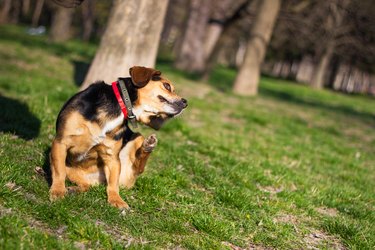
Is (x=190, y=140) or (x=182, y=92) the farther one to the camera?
(x=182, y=92)

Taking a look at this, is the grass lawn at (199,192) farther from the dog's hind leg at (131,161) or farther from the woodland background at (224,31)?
the woodland background at (224,31)

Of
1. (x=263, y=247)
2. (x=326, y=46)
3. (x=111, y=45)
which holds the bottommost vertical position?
(x=263, y=247)

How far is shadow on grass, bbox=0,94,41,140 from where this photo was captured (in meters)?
6.85

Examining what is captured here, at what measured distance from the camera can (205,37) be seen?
28.0 m

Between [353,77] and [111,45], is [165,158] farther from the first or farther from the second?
[353,77]

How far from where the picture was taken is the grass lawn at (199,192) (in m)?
4.30

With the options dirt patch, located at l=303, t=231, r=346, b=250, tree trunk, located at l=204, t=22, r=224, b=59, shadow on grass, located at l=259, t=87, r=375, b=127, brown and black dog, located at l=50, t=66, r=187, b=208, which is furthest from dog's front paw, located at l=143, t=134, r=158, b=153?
tree trunk, located at l=204, t=22, r=224, b=59

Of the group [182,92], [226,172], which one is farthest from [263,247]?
[182,92]

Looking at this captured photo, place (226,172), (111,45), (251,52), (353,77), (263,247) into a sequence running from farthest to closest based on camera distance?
(353,77) < (251,52) < (111,45) < (226,172) < (263,247)

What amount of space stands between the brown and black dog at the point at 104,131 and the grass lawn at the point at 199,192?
0.82ft

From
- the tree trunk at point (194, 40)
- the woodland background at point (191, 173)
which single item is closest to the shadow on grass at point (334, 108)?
the woodland background at point (191, 173)

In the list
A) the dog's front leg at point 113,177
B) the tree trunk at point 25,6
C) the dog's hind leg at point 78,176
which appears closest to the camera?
the dog's front leg at point 113,177

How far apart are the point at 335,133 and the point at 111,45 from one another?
7.30 meters

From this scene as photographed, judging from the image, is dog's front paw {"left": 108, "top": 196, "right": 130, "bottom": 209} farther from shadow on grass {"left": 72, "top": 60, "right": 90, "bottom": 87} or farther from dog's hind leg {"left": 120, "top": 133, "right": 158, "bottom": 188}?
shadow on grass {"left": 72, "top": 60, "right": 90, "bottom": 87}
